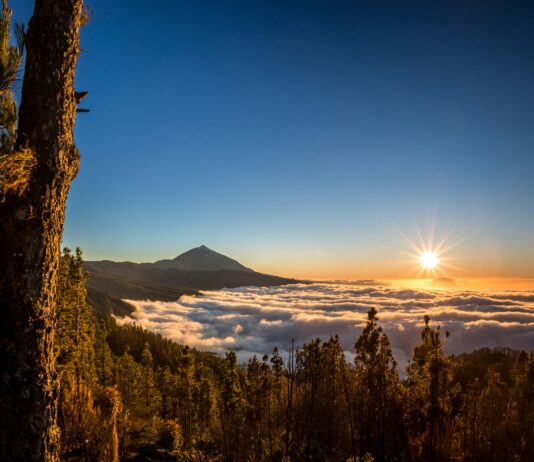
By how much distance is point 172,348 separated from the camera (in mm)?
121250

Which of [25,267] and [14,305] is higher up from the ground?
[25,267]

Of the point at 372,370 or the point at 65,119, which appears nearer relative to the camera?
the point at 65,119

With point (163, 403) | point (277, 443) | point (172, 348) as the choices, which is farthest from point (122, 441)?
point (172, 348)

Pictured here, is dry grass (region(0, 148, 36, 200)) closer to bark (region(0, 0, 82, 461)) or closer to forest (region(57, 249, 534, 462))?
bark (region(0, 0, 82, 461))

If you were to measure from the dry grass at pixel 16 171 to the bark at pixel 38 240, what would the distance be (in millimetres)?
106

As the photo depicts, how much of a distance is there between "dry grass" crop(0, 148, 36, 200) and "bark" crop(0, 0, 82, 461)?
106 millimetres

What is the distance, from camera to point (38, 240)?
165 inches

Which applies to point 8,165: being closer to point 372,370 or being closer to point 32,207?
point 32,207

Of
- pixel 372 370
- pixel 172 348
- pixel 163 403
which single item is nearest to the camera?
pixel 372 370

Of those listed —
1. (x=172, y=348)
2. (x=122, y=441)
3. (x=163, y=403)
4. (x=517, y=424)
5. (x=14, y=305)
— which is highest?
(x=14, y=305)

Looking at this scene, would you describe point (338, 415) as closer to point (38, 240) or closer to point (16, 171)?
point (38, 240)

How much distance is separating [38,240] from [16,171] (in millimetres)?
818

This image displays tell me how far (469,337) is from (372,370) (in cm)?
18680

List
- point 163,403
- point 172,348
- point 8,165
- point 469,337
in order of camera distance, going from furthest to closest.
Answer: point 469,337, point 172,348, point 163,403, point 8,165
